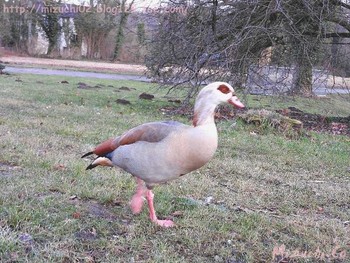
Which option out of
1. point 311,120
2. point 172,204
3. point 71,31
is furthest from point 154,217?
point 71,31

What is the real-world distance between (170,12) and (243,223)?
907 cm

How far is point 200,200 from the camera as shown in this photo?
4.70m

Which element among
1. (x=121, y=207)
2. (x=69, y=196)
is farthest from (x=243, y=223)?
(x=69, y=196)

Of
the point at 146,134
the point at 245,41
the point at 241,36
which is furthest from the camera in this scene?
the point at 245,41

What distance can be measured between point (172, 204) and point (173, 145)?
3.82 ft

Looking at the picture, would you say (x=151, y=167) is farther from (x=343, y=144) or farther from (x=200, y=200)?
(x=343, y=144)

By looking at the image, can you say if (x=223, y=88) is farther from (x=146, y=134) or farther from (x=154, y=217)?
(x=154, y=217)

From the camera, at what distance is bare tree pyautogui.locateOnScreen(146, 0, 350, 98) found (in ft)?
36.0

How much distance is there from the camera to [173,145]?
3.39 metres

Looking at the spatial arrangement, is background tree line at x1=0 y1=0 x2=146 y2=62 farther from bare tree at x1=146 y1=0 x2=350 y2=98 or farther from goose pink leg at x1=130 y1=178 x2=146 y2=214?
goose pink leg at x1=130 y1=178 x2=146 y2=214

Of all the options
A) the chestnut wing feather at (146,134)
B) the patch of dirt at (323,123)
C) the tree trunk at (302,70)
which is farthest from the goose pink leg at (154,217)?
the patch of dirt at (323,123)

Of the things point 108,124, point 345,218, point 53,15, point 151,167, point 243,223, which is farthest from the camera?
point 53,15

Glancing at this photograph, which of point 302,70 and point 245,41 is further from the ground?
point 245,41

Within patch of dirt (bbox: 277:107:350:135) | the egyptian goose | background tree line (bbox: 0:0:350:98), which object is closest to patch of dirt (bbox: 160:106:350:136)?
patch of dirt (bbox: 277:107:350:135)
